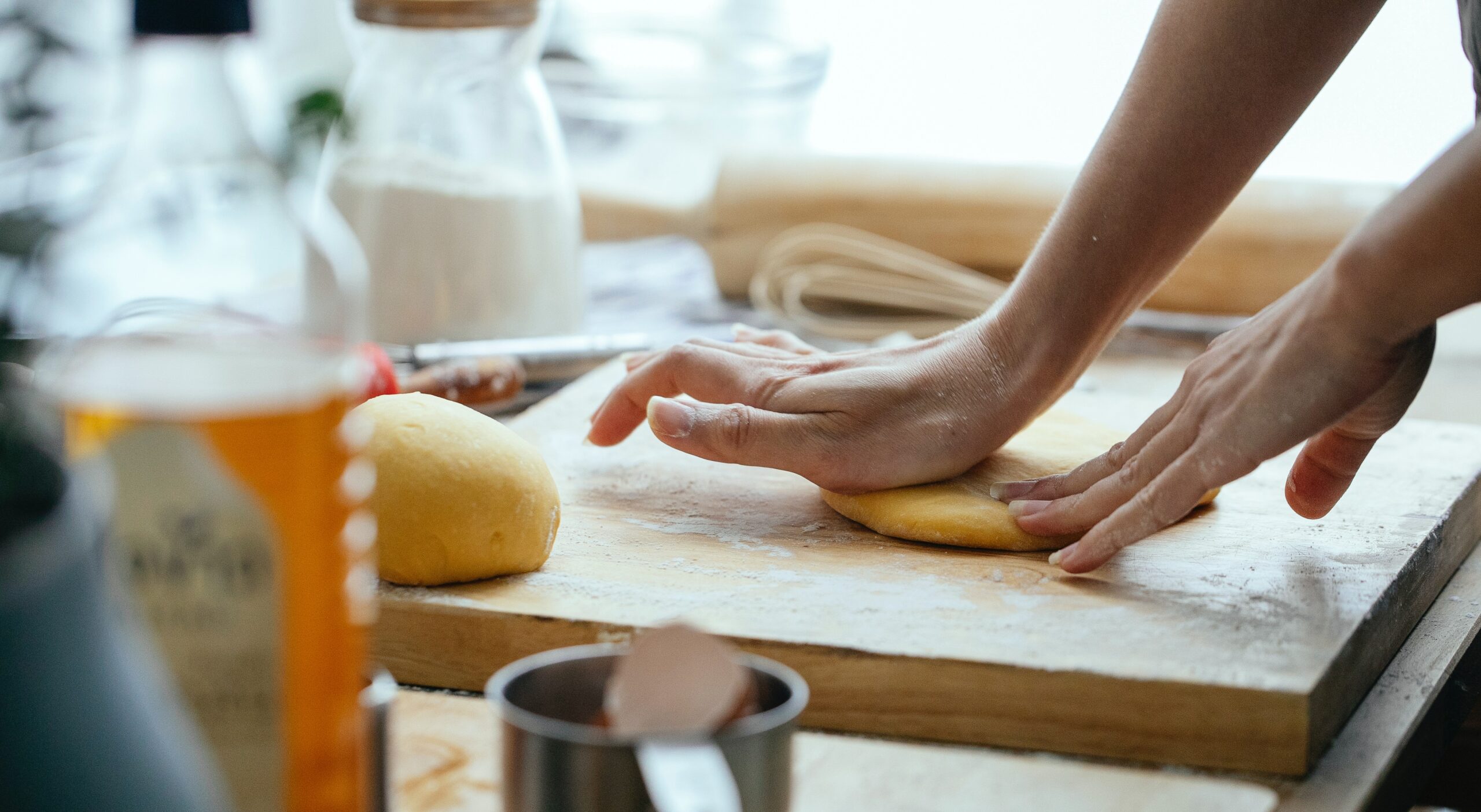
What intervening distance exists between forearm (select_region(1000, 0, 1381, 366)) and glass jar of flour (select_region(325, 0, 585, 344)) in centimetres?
59

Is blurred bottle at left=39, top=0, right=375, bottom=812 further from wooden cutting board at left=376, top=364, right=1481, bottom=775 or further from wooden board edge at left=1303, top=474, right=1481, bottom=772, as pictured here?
wooden board edge at left=1303, top=474, right=1481, bottom=772

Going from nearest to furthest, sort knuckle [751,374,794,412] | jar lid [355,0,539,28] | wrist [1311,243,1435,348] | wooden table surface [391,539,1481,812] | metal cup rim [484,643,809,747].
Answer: metal cup rim [484,643,809,747], wooden table surface [391,539,1481,812], wrist [1311,243,1435,348], knuckle [751,374,794,412], jar lid [355,0,539,28]

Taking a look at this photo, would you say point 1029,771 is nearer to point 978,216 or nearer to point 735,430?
point 735,430

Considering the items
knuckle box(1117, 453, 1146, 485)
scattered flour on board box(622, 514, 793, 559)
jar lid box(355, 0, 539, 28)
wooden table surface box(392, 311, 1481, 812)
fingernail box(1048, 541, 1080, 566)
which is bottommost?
scattered flour on board box(622, 514, 793, 559)

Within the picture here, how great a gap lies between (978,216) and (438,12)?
2.73 ft

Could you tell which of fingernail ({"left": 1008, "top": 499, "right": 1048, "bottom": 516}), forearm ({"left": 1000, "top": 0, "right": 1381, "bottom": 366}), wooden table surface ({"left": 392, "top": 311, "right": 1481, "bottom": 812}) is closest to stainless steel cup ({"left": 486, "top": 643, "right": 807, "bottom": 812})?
wooden table surface ({"left": 392, "top": 311, "right": 1481, "bottom": 812})

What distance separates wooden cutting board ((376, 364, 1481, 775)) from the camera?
29.4 inches


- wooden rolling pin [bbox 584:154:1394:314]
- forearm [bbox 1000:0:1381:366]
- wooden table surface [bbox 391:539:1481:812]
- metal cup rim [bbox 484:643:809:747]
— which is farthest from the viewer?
wooden rolling pin [bbox 584:154:1394:314]

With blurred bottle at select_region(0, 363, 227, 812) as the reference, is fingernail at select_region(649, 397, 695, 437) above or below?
below

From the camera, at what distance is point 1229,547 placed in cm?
99

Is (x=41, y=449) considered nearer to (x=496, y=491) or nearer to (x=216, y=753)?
(x=216, y=753)

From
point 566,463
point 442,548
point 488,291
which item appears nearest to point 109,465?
point 442,548

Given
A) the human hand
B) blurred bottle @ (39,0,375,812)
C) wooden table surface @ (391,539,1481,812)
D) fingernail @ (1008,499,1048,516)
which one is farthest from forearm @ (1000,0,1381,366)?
blurred bottle @ (39,0,375,812)

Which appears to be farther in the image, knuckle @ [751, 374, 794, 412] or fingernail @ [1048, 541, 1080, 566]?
knuckle @ [751, 374, 794, 412]
